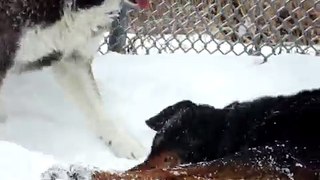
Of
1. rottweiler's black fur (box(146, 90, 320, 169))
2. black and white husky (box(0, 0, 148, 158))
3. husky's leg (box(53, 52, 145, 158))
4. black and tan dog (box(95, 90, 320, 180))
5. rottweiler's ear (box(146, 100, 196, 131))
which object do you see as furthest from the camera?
husky's leg (box(53, 52, 145, 158))

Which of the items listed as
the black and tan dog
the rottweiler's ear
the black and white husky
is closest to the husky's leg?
the black and white husky

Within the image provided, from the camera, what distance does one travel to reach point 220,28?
465 centimetres

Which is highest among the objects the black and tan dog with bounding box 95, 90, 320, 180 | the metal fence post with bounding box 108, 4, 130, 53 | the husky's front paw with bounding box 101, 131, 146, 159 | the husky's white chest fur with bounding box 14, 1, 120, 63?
the metal fence post with bounding box 108, 4, 130, 53

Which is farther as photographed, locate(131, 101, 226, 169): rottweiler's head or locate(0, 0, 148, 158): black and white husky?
locate(0, 0, 148, 158): black and white husky

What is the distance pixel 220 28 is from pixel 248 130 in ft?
6.97

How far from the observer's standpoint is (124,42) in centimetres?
464

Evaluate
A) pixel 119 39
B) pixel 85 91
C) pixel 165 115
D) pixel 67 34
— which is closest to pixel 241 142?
pixel 165 115

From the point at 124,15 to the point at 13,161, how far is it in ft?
7.35

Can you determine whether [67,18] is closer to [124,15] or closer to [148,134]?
[148,134]

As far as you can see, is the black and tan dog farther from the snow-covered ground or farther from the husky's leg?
the husky's leg

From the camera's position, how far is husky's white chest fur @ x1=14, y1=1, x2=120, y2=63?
2.92m

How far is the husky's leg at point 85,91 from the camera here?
3.22 metres

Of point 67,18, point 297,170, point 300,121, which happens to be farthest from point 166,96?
point 297,170

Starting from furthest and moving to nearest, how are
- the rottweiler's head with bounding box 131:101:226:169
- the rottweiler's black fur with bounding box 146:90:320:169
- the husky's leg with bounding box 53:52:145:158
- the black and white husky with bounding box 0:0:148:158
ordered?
1. the husky's leg with bounding box 53:52:145:158
2. the black and white husky with bounding box 0:0:148:158
3. the rottweiler's head with bounding box 131:101:226:169
4. the rottweiler's black fur with bounding box 146:90:320:169
